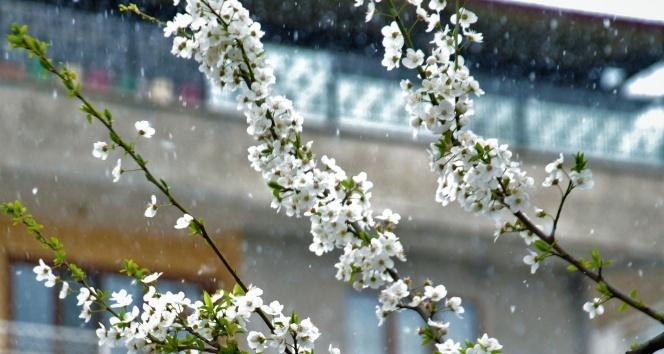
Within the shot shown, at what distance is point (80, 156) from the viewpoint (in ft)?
29.8

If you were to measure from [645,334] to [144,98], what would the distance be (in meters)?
5.25

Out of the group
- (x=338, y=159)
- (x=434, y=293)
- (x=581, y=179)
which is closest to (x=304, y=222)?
(x=338, y=159)

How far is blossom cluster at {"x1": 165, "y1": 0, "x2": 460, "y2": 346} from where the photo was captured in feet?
7.95

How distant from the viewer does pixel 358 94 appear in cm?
1035

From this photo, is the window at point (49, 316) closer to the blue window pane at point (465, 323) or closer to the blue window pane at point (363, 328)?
the blue window pane at point (363, 328)

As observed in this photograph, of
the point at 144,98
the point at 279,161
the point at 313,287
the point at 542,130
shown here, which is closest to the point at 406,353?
the point at 313,287

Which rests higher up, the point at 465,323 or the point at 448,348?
the point at 448,348

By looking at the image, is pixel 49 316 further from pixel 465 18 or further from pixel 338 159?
pixel 465 18

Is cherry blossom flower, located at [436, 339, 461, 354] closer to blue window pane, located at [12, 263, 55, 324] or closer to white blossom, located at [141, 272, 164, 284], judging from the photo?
white blossom, located at [141, 272, 164, 284]

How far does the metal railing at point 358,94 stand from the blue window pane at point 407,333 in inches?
60.3

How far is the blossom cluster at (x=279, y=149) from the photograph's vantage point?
242 centimetres

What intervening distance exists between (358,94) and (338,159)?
70 centimetres

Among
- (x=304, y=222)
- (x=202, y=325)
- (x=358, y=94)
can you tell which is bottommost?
(x=304, y=222)

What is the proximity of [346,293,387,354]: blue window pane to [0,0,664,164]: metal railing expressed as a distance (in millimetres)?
1549
